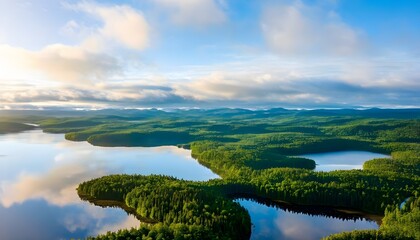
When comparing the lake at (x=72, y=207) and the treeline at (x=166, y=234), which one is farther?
the lake at (x=72, y=207)

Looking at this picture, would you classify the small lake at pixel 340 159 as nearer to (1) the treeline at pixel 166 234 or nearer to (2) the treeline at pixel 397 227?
(2) the treeline at pixel 397 227

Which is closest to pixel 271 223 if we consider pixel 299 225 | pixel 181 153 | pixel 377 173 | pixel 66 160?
pixel 299 225

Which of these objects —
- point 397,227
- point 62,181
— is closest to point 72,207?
point 62,181

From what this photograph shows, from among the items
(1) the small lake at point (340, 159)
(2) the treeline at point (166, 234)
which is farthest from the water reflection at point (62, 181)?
(1) the small lake at point (340, 159)

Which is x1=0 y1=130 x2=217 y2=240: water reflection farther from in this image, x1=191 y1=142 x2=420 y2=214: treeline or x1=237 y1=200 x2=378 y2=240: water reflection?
x1=191 y1=142 x2=420 y2=214: treeline

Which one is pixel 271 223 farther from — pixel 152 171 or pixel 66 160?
pixel 66 160

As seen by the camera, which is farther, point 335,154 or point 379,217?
point 335,154
